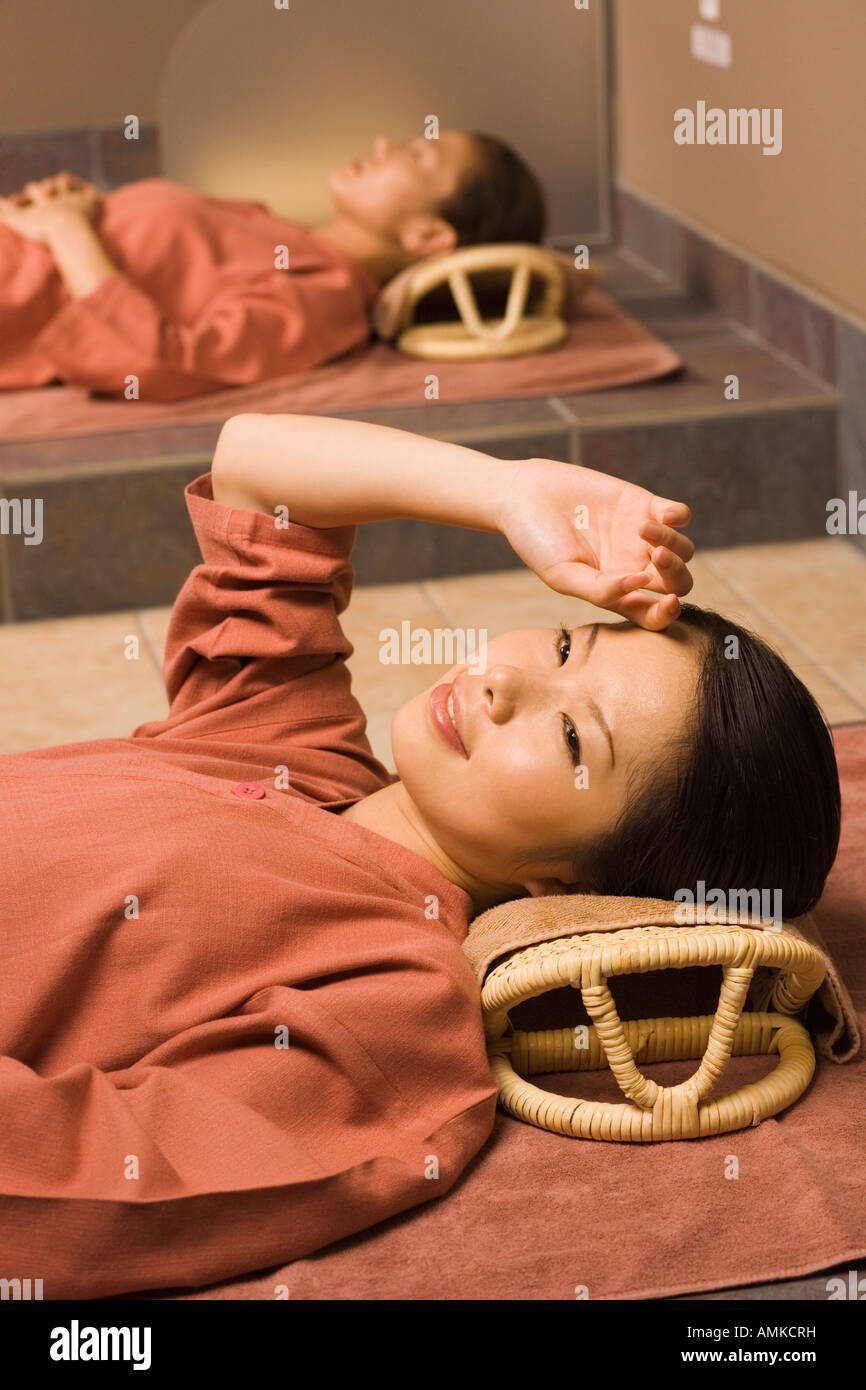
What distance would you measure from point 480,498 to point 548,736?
8.9 inches

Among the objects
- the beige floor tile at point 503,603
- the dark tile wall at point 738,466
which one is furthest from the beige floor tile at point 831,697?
the dark tile wall at point 738,466

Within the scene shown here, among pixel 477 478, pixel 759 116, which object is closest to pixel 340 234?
pixel 759 116

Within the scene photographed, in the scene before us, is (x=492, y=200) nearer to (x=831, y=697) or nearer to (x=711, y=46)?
(x=711, y=46)

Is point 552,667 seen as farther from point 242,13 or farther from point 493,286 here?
point 242,13

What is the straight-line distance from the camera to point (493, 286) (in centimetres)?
318

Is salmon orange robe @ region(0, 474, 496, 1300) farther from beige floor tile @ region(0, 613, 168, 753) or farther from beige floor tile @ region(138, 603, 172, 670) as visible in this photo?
beige floor tile @ region(138, 603, 172, 670)

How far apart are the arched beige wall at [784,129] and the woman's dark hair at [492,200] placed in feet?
1.43

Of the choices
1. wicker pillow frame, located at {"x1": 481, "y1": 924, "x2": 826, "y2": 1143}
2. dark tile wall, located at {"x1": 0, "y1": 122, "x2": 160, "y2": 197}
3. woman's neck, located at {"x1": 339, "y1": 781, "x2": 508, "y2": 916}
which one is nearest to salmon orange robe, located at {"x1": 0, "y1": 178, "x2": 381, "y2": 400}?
dark tile wall, located at {"x1": 0, "y1": 122, "x2": 160, "y2": 197}

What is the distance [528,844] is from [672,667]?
20 cm

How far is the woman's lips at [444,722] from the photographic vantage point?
1362 millimetres

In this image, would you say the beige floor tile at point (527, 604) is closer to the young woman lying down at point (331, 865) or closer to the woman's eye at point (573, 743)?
the young woman lying down at point (331, 865)

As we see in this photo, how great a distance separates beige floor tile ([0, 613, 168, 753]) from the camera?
93.0 inches

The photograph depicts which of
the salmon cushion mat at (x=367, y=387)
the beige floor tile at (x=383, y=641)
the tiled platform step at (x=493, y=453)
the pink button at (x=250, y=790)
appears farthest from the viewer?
the salmon cushion mat at (x=367, y=387)

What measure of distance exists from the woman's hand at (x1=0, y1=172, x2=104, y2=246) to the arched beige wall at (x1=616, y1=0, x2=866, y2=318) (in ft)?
4.34
